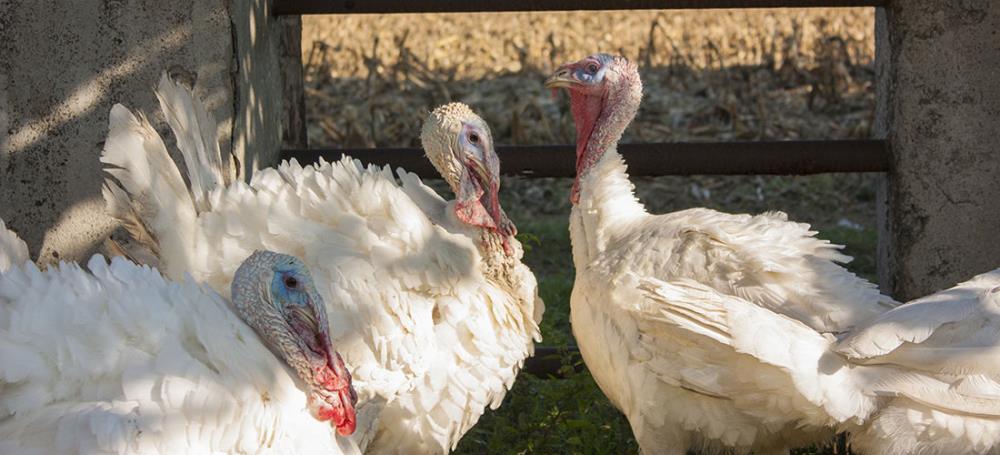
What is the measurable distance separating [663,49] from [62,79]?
673cm

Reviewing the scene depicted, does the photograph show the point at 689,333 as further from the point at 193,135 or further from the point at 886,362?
the point at 193,135

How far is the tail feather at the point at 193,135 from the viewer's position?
4.26m

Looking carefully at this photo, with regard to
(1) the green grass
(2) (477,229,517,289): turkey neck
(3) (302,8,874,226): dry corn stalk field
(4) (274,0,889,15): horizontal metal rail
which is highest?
(4) (274,0,889,15): horizontal metal rail

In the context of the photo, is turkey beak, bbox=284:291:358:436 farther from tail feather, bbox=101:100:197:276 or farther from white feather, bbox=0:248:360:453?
tail feather, bbox=101:100:197:276

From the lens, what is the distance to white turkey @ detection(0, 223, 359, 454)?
331 cm

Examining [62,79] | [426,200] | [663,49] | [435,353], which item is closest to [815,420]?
[435,353]

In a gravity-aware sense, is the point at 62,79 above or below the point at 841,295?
above

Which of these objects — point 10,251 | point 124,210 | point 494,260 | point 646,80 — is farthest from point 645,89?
point 10,251

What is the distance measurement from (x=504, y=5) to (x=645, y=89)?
16.1 feet

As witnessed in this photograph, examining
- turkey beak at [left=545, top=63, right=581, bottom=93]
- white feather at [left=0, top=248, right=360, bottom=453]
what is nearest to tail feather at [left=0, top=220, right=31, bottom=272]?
white feather at [left=0, top=248, right=360, bottom=453]

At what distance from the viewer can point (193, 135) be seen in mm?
4320

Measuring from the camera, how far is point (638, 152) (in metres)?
5.35

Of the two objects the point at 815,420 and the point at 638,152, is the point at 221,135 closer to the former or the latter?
the point at 638,152

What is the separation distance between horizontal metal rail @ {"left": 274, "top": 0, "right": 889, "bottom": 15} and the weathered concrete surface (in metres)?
0.24
